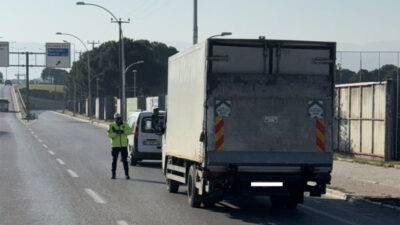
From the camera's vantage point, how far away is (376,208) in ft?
45.5

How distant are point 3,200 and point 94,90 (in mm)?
107231

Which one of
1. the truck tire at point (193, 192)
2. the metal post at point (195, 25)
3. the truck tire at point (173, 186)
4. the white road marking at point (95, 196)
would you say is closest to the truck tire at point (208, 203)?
the truck tire at point (193, 192)

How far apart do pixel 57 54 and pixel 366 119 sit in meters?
57.4

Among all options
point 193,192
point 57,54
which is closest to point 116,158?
point 193,192

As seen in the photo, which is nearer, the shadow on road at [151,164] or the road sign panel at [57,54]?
the shadow on road at [151,164]

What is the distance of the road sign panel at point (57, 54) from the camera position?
259ft

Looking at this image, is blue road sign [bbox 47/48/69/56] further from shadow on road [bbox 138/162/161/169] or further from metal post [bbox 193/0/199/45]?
shadow on road [bbox 138/162/161/169]

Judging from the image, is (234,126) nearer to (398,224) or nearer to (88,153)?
(398,224)

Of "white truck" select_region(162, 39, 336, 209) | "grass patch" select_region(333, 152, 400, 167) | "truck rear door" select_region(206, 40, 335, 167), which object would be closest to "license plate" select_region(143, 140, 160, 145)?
"grass patch" select_region(333, 152, 400, 167)

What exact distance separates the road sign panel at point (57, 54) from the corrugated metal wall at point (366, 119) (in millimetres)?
54021

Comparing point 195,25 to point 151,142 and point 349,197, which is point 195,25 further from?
point 349,197

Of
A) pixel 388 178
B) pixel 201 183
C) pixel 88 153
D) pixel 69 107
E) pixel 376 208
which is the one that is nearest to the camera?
pixel 201 183

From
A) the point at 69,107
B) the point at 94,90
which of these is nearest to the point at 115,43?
the point at 94,90

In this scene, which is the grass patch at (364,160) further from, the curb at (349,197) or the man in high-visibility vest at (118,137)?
the man in high-visibility vest at (118,137)
